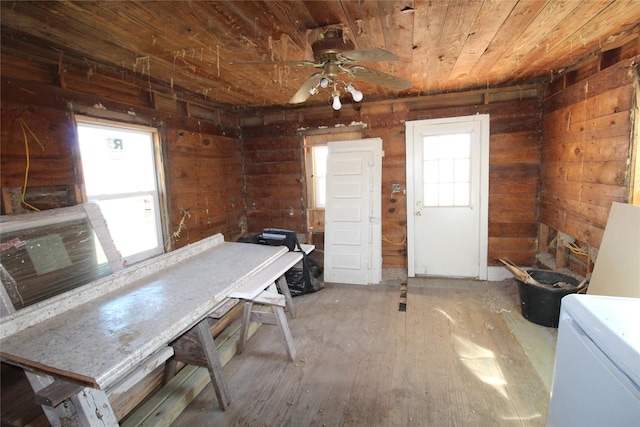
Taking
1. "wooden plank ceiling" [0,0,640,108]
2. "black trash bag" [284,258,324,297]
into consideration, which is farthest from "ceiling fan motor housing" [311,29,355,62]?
"black trash bag" [284,258,324,297]

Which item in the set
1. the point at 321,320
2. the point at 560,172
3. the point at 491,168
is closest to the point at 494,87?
the point at 491,168

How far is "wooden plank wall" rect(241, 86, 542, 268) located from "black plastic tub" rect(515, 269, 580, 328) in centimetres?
98

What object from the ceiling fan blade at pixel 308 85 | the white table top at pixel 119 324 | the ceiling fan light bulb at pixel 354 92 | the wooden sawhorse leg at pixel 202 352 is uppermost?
the ceiling fan blade at pixel 308 85

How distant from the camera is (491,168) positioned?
370 cm

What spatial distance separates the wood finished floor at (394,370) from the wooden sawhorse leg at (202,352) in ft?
0.55

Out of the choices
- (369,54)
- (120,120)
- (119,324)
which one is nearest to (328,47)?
(369,54)

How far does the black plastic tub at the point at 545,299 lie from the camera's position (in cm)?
263

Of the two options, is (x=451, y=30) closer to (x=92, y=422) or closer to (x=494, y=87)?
(x=494, y=87)

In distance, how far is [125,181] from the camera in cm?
287

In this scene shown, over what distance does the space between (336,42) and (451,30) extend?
82 centimetres

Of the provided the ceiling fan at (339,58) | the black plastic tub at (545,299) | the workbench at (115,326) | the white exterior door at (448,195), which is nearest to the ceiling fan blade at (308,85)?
the ceiling fan at (339,58)

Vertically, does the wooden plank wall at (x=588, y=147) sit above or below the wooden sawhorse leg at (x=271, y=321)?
above

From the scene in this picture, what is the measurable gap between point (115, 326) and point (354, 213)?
120 inches

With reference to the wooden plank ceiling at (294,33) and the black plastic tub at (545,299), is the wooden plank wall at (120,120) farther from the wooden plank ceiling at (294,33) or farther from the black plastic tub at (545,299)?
the black plastic tub at (545,299)
